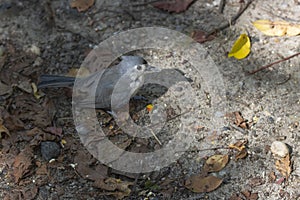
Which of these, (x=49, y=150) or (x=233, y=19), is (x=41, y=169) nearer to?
(x=49, y=150)

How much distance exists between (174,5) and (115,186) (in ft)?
8.08

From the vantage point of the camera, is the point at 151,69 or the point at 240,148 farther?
the point at 151,69

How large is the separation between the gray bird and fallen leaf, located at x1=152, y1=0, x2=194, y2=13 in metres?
0.99

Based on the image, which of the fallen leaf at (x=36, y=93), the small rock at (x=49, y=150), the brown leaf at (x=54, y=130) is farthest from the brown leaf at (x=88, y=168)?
the fallen leaf at (x=36, y=93)

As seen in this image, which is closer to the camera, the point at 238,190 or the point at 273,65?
the point at 238,190

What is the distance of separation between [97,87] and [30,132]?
0.78m

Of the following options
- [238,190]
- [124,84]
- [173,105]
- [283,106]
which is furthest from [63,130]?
[283,106]

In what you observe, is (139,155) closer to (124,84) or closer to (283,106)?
(124,84)

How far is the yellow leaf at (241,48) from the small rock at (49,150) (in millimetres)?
2024

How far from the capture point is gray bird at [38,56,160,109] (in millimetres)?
5438

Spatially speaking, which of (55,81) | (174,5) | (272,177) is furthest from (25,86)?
(272,177)

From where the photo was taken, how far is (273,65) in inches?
220

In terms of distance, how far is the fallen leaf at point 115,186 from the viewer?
15.3ft

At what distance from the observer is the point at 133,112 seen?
18.0 ft
